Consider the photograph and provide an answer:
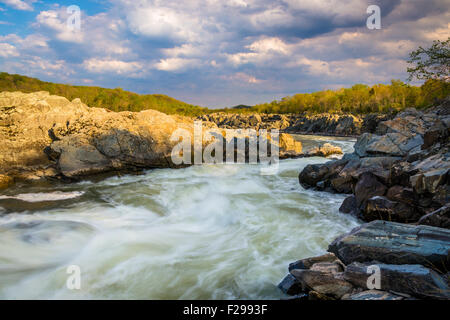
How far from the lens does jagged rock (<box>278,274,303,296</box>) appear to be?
15.3 ft

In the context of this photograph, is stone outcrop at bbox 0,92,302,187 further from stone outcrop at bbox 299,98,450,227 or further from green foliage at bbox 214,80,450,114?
green foliage at bbox 214,80,450,114

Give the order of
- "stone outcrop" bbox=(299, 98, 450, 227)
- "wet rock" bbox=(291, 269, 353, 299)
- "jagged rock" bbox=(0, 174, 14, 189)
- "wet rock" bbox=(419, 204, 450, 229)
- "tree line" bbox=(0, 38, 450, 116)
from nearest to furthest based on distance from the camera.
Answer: "wet rock" bbox=(291, 269, 353, 299)
"wet rock" bbox=(419, 204, 450, 229)
"stone outcrop" bbox=(299, 98, 450, 227)
"jagged rock" bbox=(0, 174, 14, 189)
"tree line" bbox=(0, 38, 450, 116)

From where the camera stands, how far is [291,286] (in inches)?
187

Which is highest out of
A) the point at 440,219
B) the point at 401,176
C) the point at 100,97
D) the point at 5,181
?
the point at 100,97

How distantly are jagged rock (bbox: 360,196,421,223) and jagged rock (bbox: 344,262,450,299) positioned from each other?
3869 mm

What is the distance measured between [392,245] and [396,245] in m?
0.06

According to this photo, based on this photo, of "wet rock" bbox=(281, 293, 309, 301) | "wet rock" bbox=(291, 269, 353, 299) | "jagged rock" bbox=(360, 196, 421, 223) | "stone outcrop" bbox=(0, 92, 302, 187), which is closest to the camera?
"wet rock" bbox=(291, 269, 353, 299)

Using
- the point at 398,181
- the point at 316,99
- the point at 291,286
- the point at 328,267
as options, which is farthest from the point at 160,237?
the point at 316,99

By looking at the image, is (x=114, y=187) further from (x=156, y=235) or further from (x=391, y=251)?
(x=391, y=251)

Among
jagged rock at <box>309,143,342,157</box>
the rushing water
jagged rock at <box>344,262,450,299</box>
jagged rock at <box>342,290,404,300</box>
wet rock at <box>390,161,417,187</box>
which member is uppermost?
jagged rock at <box>309,143,342,157</box>

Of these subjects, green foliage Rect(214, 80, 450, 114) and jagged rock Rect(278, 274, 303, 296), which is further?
green foliage Rect(214, 80, 450, 114)

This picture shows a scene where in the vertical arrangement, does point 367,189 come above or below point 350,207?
above

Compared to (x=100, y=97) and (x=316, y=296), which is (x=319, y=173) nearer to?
(x=316, y=296)

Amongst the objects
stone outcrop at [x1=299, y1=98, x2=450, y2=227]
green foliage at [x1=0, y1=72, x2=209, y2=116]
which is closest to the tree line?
green foliage at [x1=0, y1=72, x2=209, y2=116]
